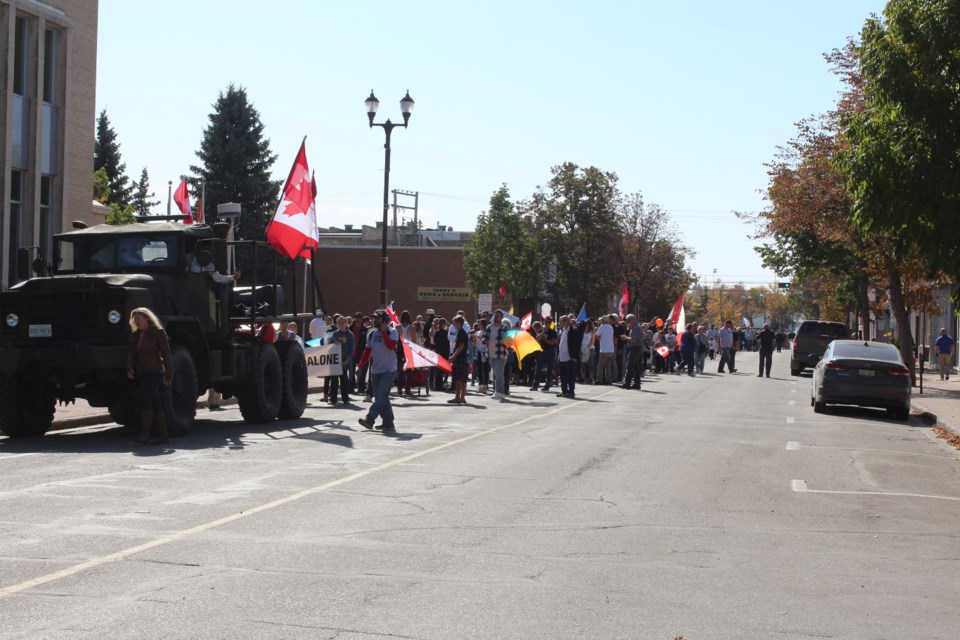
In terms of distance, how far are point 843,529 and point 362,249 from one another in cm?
6082

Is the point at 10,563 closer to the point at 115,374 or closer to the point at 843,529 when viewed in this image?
the point at 843,529

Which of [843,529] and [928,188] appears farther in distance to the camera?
[928,188]

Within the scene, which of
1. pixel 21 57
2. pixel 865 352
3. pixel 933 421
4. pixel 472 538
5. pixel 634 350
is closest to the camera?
pixel 472 538

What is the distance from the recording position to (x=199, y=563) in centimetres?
746

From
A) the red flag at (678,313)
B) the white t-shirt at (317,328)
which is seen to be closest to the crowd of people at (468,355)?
the white t-shirt at (317,328)

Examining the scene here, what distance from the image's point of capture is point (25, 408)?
15469mm

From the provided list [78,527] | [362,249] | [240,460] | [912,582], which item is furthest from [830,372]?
[362,249]

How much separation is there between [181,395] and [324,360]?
711cm

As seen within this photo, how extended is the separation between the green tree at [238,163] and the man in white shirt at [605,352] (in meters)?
33.5

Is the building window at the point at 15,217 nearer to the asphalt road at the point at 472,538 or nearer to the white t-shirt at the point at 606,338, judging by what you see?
the asphalt road at the point at 472,538

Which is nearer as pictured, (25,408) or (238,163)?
(25,408)

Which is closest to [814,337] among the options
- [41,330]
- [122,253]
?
[122,253]

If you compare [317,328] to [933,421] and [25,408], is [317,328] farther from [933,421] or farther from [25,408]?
[933,421]

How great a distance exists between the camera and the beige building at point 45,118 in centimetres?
2720
